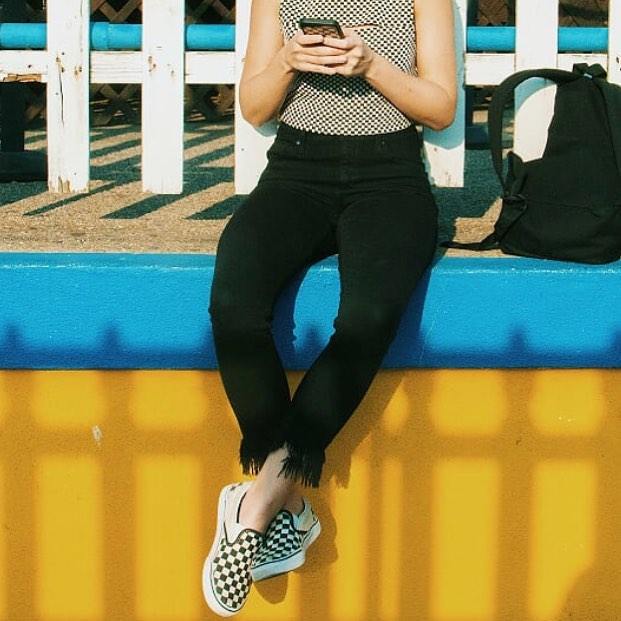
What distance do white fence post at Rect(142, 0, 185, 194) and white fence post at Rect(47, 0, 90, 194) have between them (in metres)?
0.15

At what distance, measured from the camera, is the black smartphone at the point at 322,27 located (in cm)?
248

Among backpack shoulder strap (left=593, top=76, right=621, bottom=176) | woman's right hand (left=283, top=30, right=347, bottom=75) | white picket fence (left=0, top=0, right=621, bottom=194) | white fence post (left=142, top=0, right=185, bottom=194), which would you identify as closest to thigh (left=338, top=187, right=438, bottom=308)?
woman's right hand (left=283, top=30, right=347, bottom=75)

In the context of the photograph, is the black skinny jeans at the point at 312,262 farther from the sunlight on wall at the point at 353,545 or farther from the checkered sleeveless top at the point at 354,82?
the sunlight on wall at the point at 353,545

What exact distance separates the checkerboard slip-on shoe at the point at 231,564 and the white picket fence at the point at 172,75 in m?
1.00

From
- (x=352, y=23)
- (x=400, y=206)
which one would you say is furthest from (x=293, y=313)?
(x=352, y=23)

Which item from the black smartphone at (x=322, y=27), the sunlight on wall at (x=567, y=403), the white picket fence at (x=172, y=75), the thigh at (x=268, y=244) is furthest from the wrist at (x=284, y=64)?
the sunlight on wall at (x=567, y=403)

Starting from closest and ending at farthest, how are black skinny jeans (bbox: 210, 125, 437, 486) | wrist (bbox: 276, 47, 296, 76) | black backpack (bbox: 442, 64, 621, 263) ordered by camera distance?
black skinny jeans (bbox: 210, 125, 437, 486)
black backpack (bbox: 442, 64, 621, 263)
wrist (bbox: 276, 47, 296, 76)

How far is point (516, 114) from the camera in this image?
9.77ft

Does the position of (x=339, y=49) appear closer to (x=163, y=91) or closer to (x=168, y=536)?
(x=163, y=91)

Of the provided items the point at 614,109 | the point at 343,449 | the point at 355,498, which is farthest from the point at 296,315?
the point at 614,109

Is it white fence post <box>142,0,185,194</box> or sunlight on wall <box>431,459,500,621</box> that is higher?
white fence post <box>142,0,185,194</box>

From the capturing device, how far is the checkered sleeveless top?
2693 mm

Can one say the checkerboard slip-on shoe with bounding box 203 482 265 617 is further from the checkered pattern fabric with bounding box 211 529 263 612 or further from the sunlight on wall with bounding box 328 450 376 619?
the sunlight on wall with bounding box 328 450 376 619

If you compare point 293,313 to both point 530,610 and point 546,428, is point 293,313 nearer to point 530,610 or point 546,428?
point 546,428
